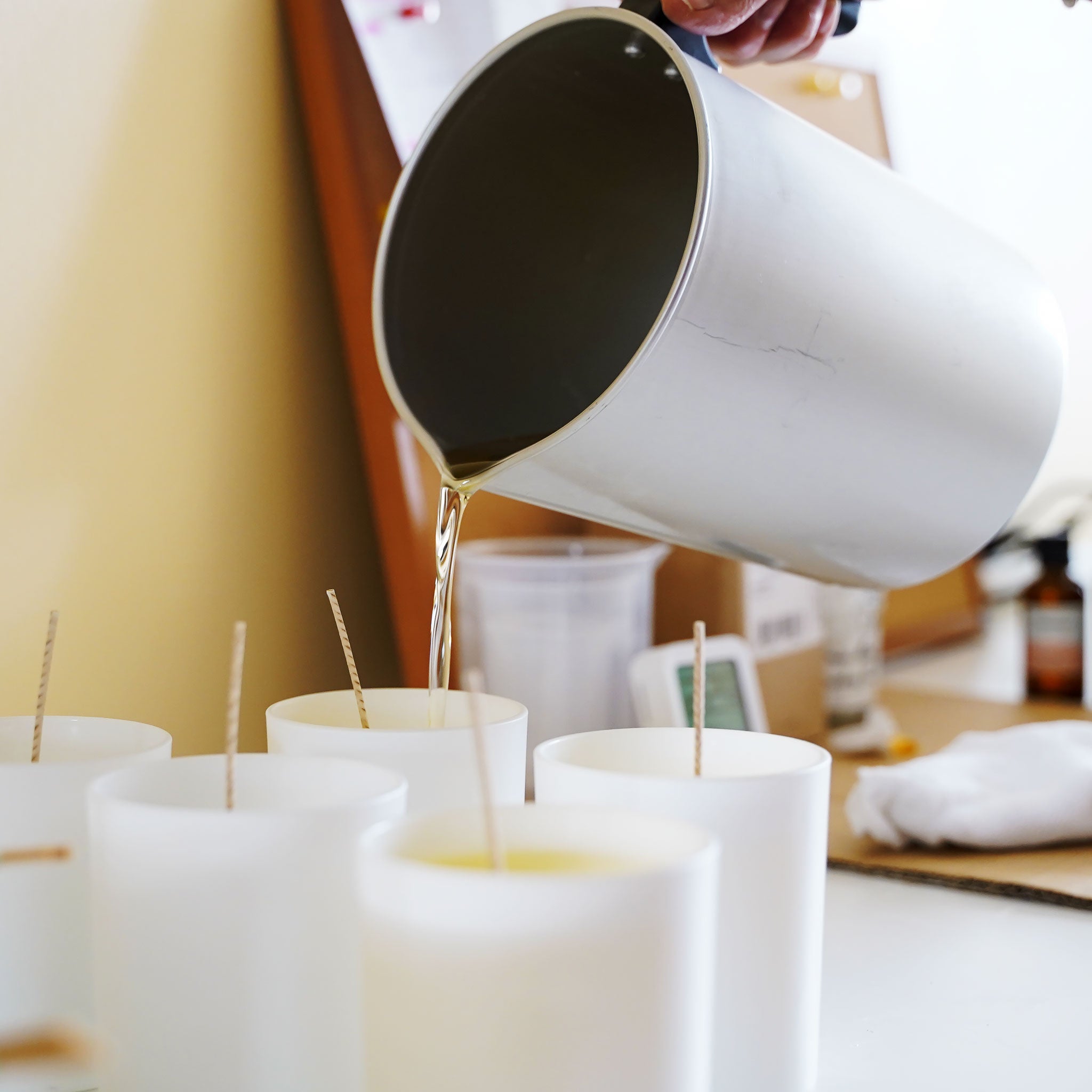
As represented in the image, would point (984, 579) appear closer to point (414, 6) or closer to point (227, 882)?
point (414, 6)

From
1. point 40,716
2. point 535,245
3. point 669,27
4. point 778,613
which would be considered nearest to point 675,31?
point 669,27

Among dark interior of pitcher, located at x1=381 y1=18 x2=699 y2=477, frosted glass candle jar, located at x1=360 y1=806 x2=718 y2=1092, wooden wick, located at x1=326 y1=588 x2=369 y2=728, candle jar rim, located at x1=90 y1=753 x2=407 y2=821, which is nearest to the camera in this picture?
frosted glass candle jar, located at x1=360 y1=806 x2=718 y2=1092

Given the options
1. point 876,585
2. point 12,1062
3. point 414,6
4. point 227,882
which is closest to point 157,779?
point 227,882

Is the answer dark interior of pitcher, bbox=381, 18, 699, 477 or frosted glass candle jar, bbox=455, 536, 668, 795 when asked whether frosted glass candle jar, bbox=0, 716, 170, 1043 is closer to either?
dark interior of pitcher, bbox=381, 18, 699, 477

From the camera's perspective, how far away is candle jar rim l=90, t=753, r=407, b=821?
1.52 ft

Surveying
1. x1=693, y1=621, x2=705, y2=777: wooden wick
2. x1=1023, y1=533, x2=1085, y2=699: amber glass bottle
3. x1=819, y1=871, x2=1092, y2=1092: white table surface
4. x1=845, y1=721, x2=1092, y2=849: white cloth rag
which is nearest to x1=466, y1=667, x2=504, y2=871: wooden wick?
x1=693, y1=621, x2=705, y2=777: wooden wick

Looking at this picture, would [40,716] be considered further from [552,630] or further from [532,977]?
[552,630]

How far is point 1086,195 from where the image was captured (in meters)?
1.64

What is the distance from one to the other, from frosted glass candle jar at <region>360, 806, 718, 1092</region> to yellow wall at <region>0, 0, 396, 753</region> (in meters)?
0.39

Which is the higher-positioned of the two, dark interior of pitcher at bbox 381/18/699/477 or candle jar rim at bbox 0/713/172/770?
dark interior of pitcher at bbox 381/18/699/477

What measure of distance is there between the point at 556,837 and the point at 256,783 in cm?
14

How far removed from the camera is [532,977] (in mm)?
365

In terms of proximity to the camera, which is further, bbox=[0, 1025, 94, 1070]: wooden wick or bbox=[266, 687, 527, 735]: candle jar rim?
bbox=[266, 687, 527, 735]: candle jar rim

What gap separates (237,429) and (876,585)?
1.52 feet
